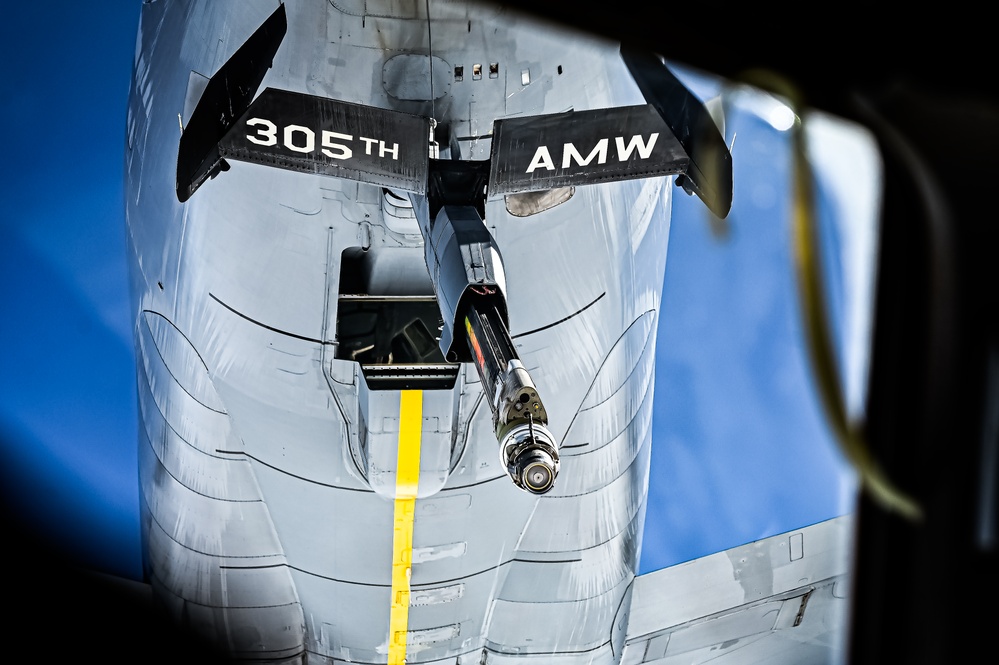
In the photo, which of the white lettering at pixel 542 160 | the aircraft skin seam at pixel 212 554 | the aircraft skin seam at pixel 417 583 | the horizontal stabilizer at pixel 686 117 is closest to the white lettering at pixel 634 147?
the horizontal stabilizer at pixel 686 117

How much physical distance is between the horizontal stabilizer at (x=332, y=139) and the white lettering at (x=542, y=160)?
0.44 m

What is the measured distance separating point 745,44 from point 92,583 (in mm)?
1224

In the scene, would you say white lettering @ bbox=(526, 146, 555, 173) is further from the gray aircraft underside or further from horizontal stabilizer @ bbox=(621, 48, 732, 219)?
horizontal stabilizer @ bbox=(621, 48, 732, 219)

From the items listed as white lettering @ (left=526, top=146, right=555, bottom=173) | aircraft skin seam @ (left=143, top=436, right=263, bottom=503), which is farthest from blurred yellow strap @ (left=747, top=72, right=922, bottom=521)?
aircraft skin seam @ (left=143, top=436, right=263, bottom=503)

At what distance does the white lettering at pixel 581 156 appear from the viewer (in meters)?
4.27

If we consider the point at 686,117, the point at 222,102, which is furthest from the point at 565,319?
the point at 222,102

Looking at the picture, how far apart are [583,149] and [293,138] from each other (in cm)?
119

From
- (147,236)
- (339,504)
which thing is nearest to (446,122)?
(147,236)

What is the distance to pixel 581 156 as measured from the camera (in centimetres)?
429

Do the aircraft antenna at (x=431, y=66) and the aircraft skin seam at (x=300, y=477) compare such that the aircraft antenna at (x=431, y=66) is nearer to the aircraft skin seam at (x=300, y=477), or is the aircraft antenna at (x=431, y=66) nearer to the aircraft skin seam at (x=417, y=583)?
the aircraft skin seam at (x=300, y=477)

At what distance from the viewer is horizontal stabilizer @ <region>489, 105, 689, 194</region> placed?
14.0 feet

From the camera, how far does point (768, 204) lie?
282 inches

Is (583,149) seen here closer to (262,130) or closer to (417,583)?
(262,130)

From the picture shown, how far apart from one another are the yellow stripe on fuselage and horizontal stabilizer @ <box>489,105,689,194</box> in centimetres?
138
